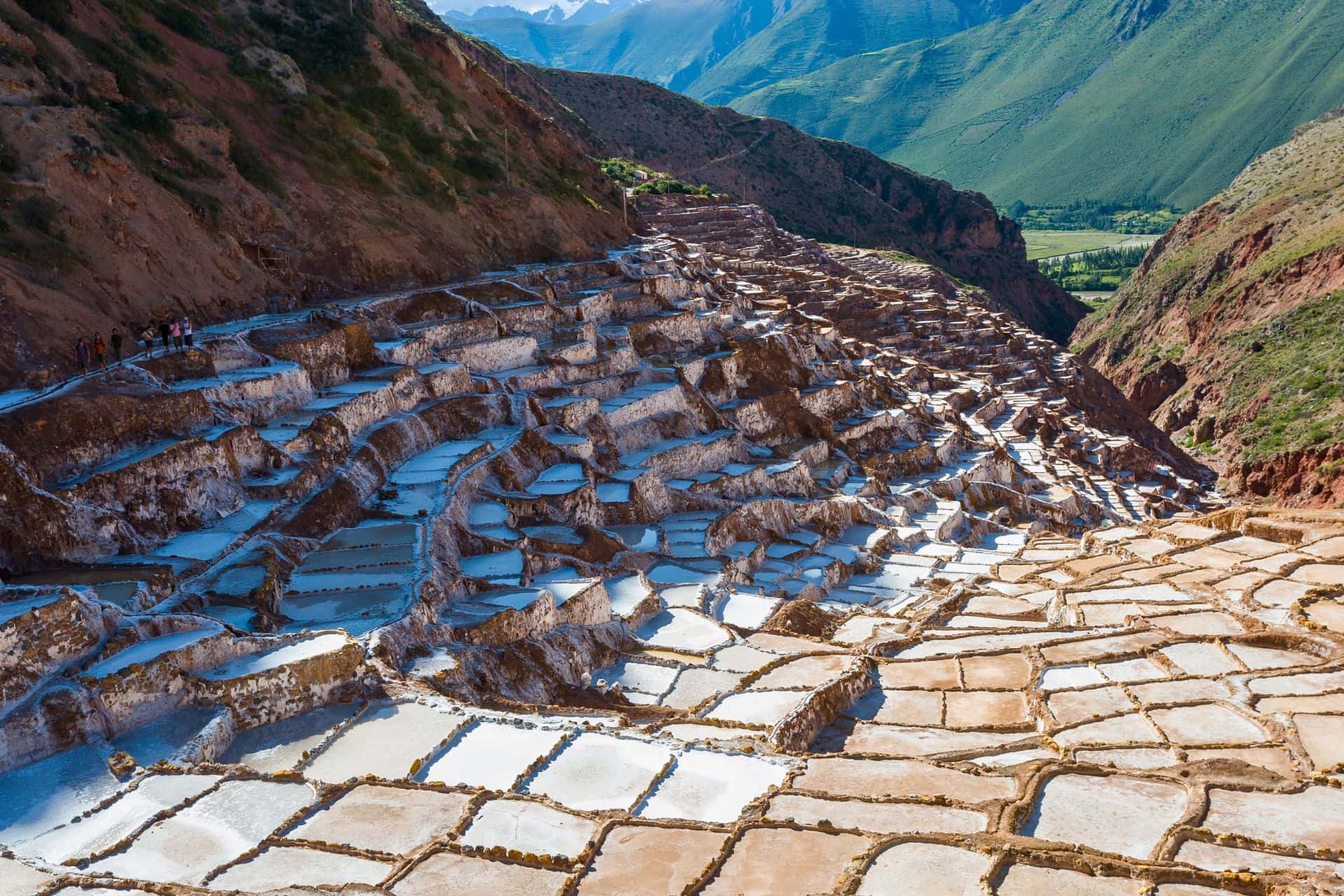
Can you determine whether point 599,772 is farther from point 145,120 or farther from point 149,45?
point 149,45

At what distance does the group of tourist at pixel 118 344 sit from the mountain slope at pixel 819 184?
2446 inches

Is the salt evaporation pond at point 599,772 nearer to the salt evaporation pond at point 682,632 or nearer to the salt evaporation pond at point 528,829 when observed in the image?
the salt evaporation pond at point 528,829

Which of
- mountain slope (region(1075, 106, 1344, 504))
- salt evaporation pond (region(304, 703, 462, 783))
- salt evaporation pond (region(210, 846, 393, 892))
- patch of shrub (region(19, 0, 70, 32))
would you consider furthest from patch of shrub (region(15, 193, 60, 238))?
mountain slope (region(1075, 106, 1344, 504))

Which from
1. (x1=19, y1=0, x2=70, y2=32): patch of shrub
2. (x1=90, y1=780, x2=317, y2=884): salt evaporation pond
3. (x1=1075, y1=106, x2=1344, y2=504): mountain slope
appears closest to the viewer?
(x1=90, y1=780, x2=317, y2=884): salt evaporation pond

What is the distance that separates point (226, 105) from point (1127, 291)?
212ft

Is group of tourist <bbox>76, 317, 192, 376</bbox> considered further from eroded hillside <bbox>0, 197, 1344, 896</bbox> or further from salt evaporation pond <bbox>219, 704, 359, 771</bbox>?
salt evaporation pond <bbox>219, 704, 359, 771</bbox>

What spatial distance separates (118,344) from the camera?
1809 cm

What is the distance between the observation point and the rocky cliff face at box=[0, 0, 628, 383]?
2031 cm

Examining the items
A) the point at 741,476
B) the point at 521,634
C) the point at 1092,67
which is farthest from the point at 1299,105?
the point at 521,634

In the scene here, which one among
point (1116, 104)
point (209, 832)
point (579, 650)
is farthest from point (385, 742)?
point (1116, 104)

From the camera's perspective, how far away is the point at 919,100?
638 ft

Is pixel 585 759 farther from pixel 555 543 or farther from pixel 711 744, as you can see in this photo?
pixel 555 543

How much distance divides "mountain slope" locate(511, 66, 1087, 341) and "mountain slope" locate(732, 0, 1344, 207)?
1935 inches

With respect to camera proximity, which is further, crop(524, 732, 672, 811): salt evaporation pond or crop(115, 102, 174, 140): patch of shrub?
crop(115, 102, 174, 140): patch of shrub
